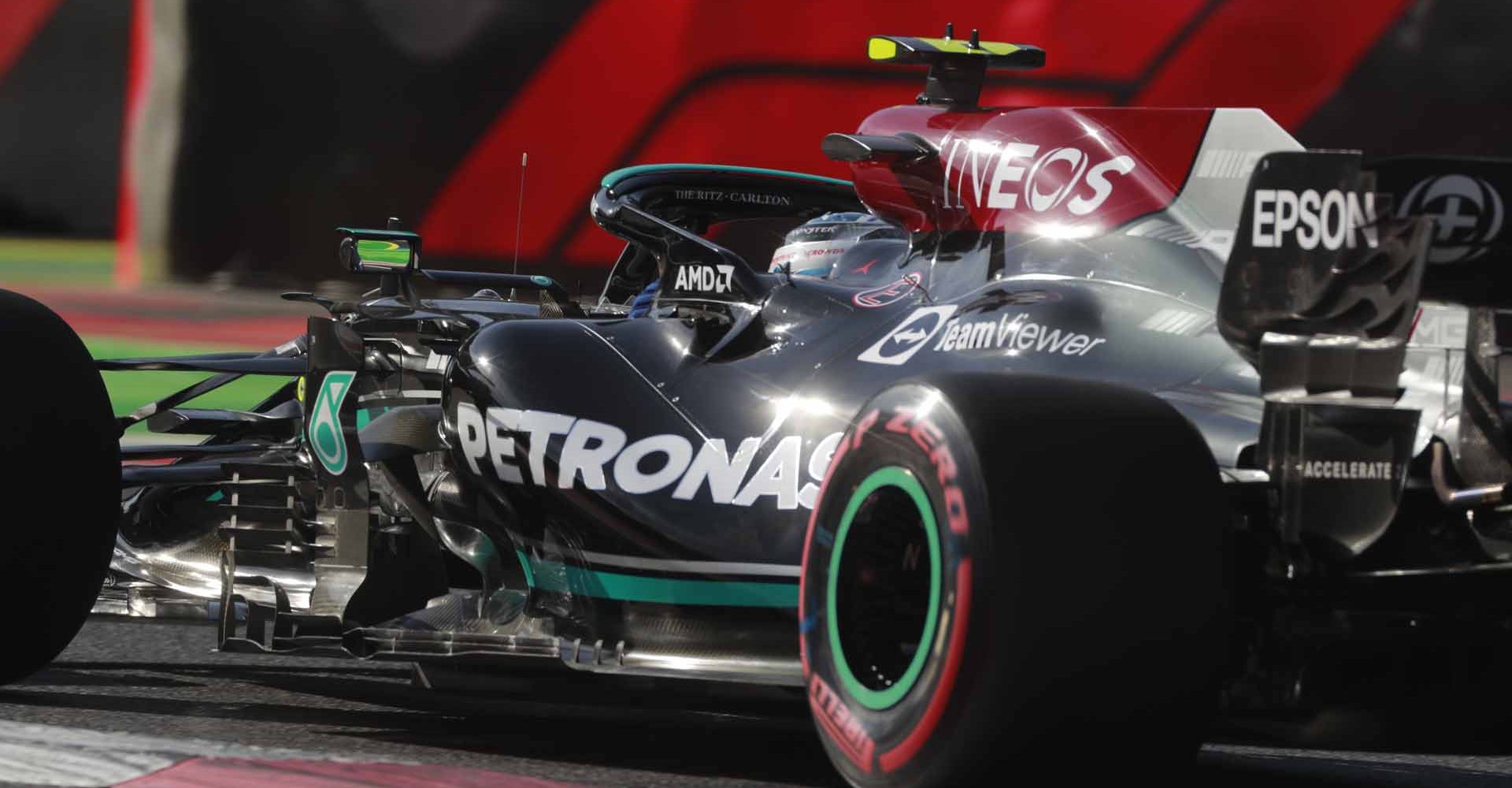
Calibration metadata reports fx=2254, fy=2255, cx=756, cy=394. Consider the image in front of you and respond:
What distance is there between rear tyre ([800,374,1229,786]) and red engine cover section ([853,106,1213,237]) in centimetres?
118

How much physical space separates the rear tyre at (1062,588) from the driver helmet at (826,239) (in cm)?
198

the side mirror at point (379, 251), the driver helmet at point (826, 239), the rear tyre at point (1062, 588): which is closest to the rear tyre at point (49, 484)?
the side mirror at point (379, 251)

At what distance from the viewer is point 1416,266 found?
3.39 m

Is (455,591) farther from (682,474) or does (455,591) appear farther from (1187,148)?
(1187,148)

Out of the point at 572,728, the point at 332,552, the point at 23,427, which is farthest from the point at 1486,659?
the point at 23,427

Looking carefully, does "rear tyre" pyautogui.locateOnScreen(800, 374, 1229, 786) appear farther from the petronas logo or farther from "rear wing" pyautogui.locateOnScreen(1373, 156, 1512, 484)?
the petronas logo

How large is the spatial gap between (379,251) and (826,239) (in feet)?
4.28

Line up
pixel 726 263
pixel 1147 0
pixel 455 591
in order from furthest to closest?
pixel 1147 0 < pixel 455 591 < pixel 726 263

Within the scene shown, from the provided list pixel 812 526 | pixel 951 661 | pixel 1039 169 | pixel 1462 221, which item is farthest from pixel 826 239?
pixel 951 661

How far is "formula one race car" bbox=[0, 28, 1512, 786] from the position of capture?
320 centimetres

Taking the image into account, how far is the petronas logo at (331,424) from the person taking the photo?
5746 mm

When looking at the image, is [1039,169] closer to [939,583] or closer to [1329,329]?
[1329,329]

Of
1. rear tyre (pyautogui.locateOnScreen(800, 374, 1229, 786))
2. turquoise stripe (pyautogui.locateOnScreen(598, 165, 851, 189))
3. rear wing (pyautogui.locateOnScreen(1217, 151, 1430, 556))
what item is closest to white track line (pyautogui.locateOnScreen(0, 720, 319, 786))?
rear tyre (pyautogui.locateOnScreen(800, 374, 1229, 786))

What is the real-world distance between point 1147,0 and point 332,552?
5.47 meters
